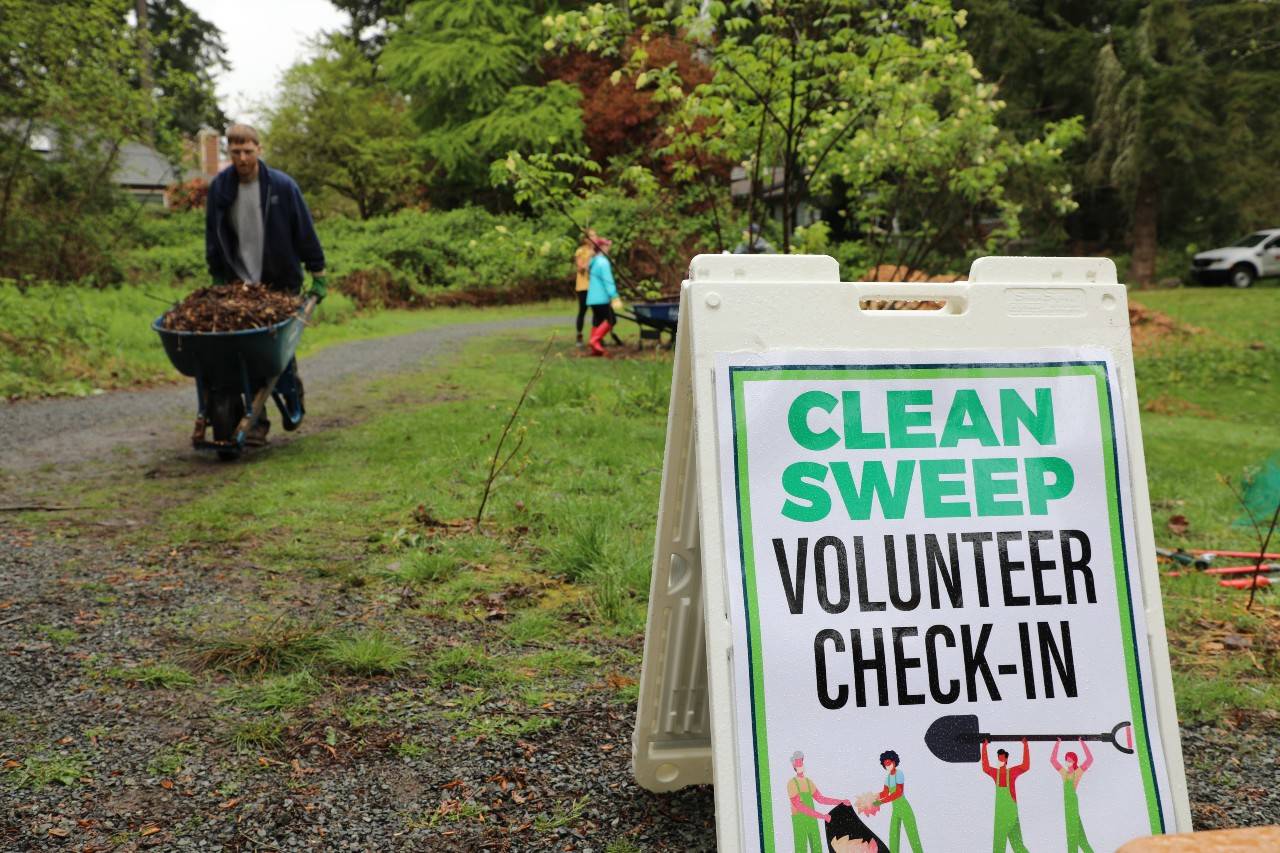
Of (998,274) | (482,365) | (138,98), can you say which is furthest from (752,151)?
(138,98)

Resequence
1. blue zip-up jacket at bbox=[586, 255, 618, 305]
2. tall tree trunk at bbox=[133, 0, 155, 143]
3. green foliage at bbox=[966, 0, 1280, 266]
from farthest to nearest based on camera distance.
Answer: green foliage at bbox=[966, 0, 1280, 266] < tall tree trunk at bbox=[133, 0, 155, 143] < blue zip-up jacket at bbox=[586, 255, 618, 305]

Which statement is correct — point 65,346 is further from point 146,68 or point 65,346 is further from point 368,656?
point 368,656

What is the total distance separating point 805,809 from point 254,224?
19.1 feet

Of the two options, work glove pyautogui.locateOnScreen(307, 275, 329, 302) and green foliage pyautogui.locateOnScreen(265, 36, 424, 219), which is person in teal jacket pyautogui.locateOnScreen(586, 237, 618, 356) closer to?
work glove pyautogui.locateOnScreen(307, 275, 329, 302)

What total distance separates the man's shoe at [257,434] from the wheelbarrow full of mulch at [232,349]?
0.10m

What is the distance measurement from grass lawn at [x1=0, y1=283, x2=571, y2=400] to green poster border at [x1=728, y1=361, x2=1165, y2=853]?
7539 millimetres

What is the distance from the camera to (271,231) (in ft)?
21.7

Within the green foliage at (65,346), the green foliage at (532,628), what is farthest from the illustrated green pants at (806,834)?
the green foliage at (65,346)

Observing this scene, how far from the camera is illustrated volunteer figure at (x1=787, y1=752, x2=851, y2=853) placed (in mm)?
1808

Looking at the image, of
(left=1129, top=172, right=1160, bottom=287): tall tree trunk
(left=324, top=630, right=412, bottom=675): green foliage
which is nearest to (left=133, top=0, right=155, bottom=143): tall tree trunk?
(left=324, top=630, right=412, bottom=675): green foliage

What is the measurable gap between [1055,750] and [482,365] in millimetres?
11769

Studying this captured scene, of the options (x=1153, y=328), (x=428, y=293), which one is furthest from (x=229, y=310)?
(x=428, y=293)

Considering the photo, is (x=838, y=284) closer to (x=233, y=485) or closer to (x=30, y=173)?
(x=233, y=485)

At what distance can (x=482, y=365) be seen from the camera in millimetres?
13305
